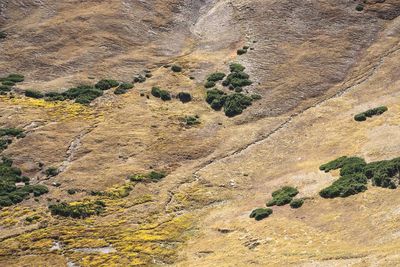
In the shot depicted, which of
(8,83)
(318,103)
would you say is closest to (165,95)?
(318,103)

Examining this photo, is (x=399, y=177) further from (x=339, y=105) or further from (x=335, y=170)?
(x=339, y=105)

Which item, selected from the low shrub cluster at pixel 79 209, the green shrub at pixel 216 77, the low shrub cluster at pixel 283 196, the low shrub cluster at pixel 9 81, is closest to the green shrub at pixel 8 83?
the low shrub cluster at pixel 9 81

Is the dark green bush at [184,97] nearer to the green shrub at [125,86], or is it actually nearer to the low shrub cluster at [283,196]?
the green shrub at [125,86]

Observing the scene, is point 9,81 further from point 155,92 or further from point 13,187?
point 13,187

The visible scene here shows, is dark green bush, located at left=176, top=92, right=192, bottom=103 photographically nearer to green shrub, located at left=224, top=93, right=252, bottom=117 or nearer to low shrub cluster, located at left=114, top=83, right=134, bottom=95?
green shrub, located at left=224, top=93, right=252, bottom=117

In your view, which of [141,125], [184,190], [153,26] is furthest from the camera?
[153,26]

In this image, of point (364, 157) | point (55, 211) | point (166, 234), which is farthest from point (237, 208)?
point (55, 211)
